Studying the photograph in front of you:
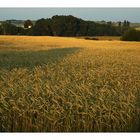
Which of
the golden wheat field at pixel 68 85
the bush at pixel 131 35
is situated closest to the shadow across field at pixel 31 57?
the golden wheat field at pixel 68 85

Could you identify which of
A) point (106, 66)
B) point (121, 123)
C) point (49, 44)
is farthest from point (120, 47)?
point (121, 123)

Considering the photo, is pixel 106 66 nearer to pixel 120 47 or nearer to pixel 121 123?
pixel 120 47

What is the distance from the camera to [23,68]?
547 centimetres

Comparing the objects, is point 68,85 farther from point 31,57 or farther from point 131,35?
point 131,35

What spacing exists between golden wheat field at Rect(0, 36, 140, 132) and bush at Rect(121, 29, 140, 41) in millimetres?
74

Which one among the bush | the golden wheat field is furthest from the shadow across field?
the bush

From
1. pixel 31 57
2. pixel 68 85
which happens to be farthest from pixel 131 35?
pixel 31 57

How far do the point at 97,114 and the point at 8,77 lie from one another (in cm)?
105

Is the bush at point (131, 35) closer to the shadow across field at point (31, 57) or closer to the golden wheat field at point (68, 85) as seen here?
the golden wheat field at point (68, 85)

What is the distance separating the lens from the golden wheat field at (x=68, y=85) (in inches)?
193

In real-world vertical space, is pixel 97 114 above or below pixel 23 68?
below

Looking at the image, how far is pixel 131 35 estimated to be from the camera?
5.67 metres

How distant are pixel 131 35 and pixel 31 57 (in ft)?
3.94

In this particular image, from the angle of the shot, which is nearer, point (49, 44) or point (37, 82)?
point (37, 82)
